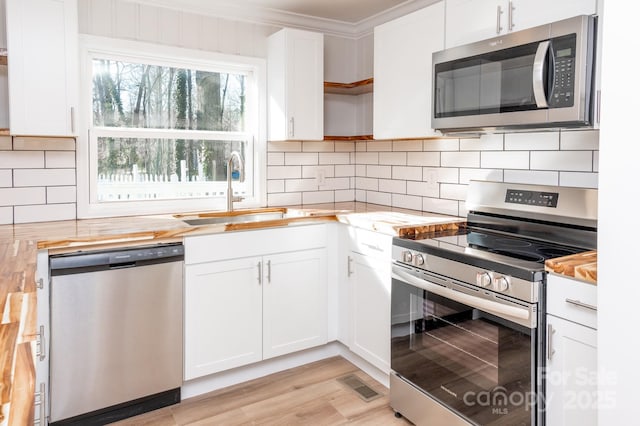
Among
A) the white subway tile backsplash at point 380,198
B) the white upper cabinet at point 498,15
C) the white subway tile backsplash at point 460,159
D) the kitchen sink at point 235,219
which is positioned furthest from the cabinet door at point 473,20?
the kitchen sink at point 235,219

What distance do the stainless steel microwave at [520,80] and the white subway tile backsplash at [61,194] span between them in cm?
204

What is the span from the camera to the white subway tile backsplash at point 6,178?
2.56 metres

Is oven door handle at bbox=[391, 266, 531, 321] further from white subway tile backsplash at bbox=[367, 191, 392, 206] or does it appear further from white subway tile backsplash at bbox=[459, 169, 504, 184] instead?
white subway tile backsplash at bbox=[367, 191, 392, 206]

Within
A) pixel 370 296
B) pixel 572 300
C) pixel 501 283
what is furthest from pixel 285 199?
pixel 572 300

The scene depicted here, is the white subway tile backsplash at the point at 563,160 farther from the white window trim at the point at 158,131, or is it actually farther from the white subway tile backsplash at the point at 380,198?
the white window trim at the point at 158,131

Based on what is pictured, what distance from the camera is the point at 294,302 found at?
281 cm

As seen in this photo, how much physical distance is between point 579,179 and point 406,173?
1235mm

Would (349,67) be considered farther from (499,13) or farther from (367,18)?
(499,13)

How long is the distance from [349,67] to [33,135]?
2222 millimetres

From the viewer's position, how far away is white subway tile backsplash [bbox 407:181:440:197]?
3049 millimetres

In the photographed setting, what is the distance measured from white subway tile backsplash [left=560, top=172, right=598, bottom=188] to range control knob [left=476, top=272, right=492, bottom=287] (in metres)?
0.75

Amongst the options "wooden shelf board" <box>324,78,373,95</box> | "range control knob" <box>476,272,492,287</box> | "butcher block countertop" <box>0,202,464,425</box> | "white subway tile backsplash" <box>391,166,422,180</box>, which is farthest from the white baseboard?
"wooden shelf board" <box>324,78,373,95</box>

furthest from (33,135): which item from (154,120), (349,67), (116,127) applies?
(349,67)

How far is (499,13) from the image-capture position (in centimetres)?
217
